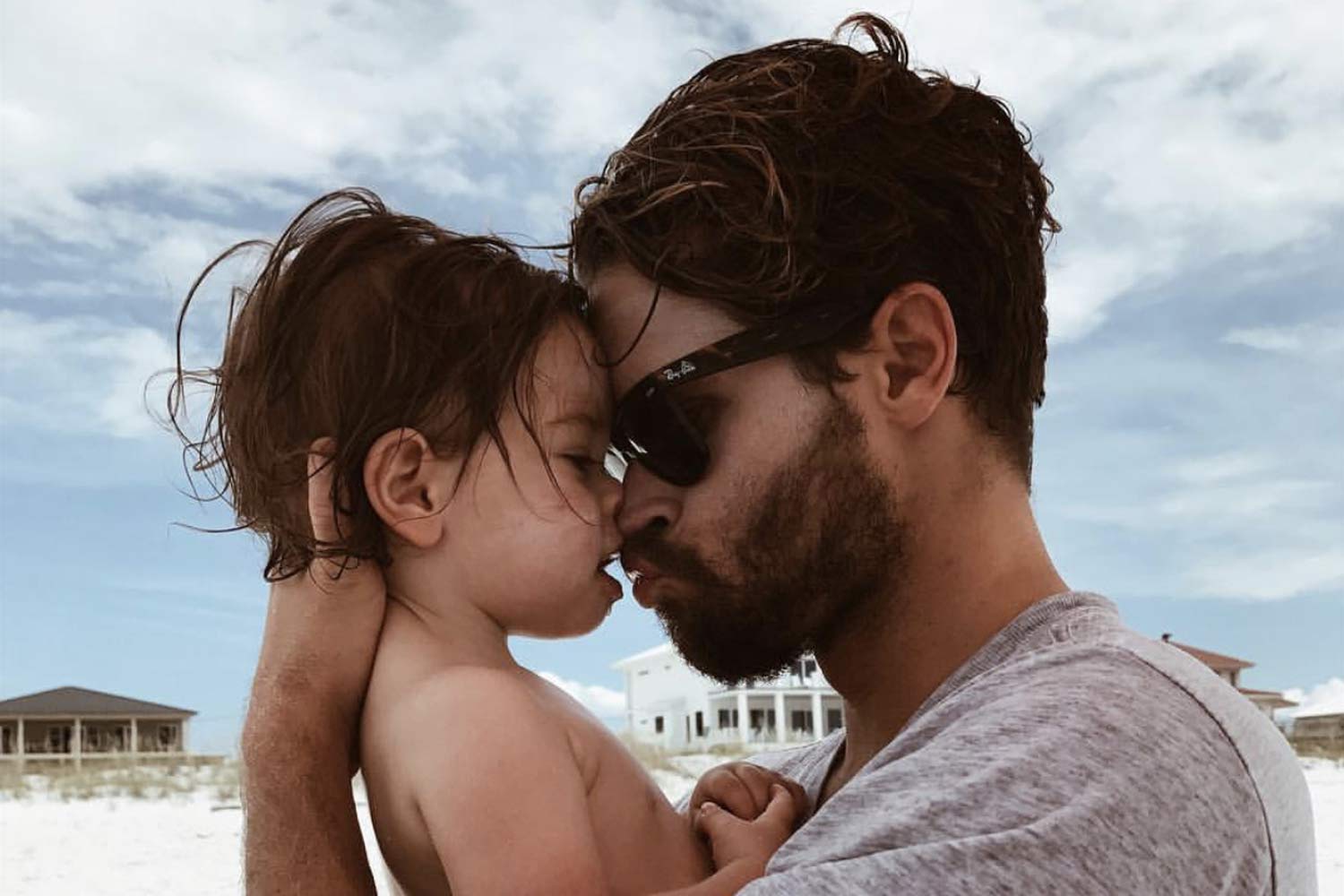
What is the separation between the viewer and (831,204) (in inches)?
112

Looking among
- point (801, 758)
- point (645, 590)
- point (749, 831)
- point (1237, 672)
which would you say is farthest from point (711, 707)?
point (749, 831)

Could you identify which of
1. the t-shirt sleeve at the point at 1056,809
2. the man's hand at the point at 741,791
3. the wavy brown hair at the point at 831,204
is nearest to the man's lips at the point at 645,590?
the man's hand at the point at 741,791

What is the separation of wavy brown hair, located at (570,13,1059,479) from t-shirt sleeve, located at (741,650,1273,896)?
0.90 metres

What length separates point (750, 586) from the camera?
2.79 meters

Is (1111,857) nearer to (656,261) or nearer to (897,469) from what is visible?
(897,469)

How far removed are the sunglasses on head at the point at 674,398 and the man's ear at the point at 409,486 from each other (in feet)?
1.30

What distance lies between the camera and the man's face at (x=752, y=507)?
2.72 m

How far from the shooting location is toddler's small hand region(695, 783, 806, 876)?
7.99 ft

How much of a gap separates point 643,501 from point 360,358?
565 mm

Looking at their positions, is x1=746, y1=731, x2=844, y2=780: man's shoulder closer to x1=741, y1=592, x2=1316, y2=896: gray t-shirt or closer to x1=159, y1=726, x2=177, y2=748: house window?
x1=741, y1=592, x2=1316, y2=896: gray t-shirt

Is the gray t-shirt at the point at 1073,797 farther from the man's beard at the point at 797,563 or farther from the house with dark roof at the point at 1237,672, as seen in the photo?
the house with dark roof at the point at 1237,672

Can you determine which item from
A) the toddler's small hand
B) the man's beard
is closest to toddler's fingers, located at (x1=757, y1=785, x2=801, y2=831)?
the toddler's small hand

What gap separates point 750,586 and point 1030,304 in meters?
0.83

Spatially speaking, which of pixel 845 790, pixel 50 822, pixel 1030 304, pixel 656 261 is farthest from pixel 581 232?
pixel 50 822
